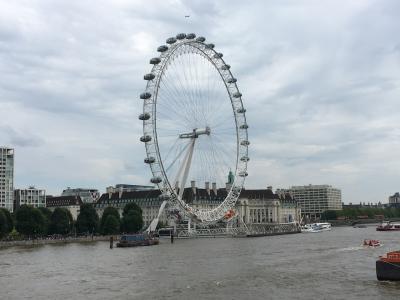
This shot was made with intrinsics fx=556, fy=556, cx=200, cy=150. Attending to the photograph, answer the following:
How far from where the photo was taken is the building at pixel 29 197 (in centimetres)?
18127

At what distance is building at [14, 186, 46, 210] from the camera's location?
595 feet

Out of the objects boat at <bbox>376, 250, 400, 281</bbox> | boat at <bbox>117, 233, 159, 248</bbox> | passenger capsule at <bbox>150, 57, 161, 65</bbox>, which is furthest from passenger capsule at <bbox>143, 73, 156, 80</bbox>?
boat at <bbox>376, 250, 400, 281</bbox>

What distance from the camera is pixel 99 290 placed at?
3028 cm

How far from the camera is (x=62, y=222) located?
92562 mm

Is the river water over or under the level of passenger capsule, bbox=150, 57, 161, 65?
under

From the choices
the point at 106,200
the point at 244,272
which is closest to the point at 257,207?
the point at 106,200

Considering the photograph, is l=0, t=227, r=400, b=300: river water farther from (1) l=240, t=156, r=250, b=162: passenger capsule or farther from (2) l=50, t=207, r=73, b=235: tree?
(2) l=50, t=207, r=73, b=235: tree

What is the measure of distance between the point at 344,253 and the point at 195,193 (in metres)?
104

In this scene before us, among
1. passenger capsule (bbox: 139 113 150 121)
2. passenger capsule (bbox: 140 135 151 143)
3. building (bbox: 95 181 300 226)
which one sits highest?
passenger capsule (bbox: 139 113 150 121)

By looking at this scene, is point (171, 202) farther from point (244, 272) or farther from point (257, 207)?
point (257, 207)

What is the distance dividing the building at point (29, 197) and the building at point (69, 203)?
2830 mm

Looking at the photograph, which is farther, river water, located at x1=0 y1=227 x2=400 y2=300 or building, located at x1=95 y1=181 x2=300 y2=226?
building, located at x1=95 y1=181 x2=300 y2=226

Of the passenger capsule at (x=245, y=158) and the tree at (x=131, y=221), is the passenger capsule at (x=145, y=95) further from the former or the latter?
the tree at (x=131, y=221)

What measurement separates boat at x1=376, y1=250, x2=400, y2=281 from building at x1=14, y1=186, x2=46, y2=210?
533ft
